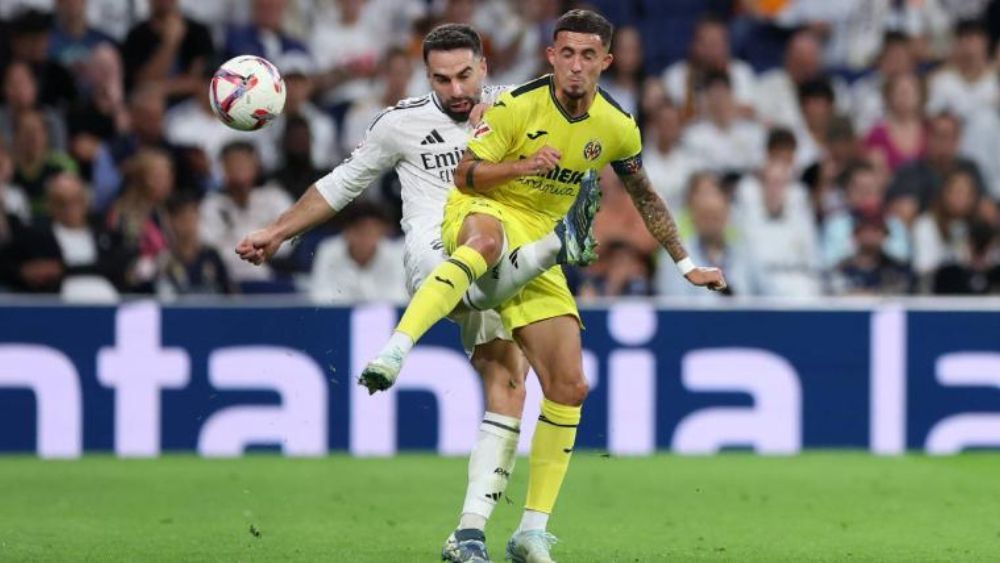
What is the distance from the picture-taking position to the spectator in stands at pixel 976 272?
1406cm

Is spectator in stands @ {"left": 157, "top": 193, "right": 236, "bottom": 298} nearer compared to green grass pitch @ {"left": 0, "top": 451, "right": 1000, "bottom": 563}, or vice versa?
green grass pitch @ {"left": 0, "top": 451, "right": 1000, "bottom": 563}

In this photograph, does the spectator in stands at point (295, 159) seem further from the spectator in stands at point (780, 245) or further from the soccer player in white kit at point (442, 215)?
the soccer player in white kit at point (442, 215)

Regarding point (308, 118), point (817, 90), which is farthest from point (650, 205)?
point (817, 90)

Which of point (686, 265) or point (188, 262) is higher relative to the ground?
point (686, 265)

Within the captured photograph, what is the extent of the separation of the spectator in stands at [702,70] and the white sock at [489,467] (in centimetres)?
799

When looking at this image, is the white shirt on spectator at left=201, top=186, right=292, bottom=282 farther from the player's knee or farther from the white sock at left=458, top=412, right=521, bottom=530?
the player's knee

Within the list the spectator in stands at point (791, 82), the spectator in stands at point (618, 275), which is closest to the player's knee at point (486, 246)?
the spectator in stands at point (618, 275)

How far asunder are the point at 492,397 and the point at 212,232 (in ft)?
20.7

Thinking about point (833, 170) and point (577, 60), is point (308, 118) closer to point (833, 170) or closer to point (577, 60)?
point (833, 170)

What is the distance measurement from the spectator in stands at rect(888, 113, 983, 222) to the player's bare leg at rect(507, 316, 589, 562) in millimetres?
7867

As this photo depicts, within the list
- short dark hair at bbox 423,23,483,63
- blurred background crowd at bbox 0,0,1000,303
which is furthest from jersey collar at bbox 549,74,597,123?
blurred background crowd at bbox 0,0,1000,303

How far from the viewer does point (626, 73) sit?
1492 centimetres

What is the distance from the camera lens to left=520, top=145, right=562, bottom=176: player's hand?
6879 mm

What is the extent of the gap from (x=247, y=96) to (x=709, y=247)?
6.45m
